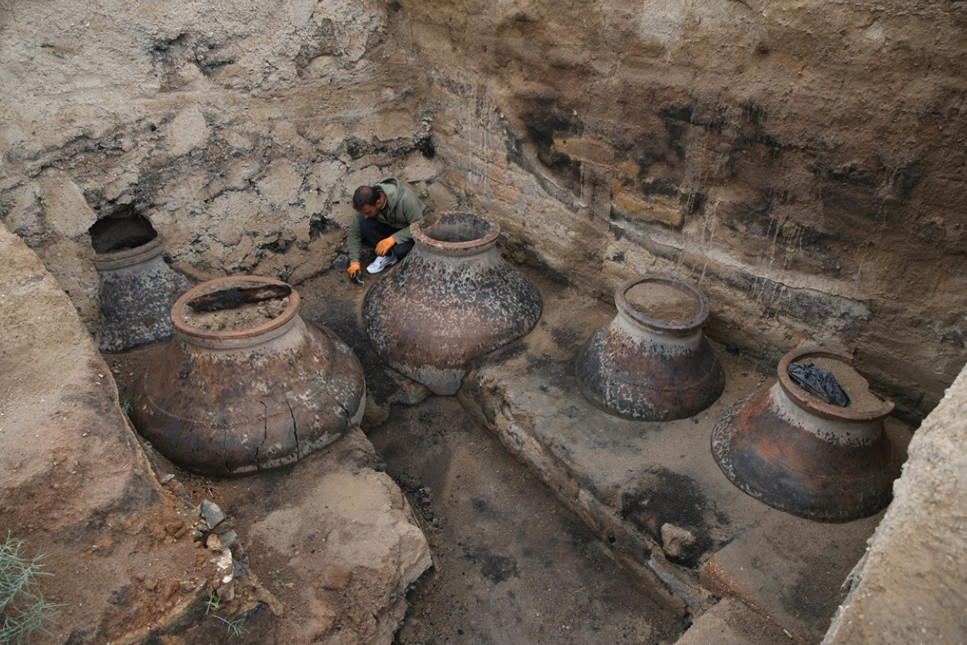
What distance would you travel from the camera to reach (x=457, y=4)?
4.56 m

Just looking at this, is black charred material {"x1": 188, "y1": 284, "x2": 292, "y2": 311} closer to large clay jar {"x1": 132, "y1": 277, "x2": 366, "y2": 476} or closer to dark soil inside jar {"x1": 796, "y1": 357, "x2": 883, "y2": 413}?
large clay jar {"x1": 132, "y1": 277, "x2": 366, "y2": 476}

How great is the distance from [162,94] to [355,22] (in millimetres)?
1492

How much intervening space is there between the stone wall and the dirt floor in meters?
1.34

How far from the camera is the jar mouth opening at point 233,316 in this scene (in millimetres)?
3395

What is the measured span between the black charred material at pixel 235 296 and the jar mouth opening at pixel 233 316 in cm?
2

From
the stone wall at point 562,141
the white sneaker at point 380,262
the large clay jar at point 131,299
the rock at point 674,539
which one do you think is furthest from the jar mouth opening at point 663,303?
the large clay jar at point 131,299

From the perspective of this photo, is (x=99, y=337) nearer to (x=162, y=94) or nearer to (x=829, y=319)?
(x=162, y=94)

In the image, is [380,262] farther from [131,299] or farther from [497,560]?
[497,560]

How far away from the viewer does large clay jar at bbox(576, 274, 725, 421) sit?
3686 millimetres

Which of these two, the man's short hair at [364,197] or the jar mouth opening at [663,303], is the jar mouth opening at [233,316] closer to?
the man's short hair at [364,197]

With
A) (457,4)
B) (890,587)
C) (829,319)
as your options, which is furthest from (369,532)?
(457,4)

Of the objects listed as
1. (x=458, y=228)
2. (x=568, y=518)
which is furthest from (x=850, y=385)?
(x=458, y=228)

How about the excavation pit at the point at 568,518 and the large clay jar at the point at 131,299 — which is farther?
the large clay jar at the point at 131,299

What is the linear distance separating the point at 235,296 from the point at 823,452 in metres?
3.24
